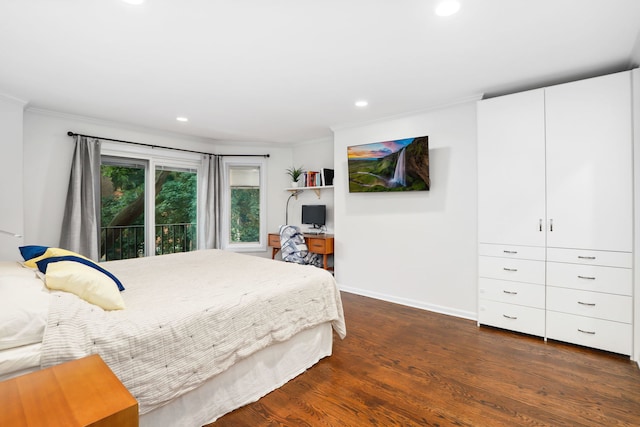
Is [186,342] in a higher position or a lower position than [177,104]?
lower

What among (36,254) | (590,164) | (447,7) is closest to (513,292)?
(590,164)

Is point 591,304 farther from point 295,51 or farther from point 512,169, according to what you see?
point 295,51

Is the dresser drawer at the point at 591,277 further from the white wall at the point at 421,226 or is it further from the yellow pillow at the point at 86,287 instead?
the yellow pillow at the point at 86,287

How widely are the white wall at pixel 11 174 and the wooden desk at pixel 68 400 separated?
319 centimetres

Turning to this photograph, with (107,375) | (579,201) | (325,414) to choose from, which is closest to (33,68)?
(107,375)

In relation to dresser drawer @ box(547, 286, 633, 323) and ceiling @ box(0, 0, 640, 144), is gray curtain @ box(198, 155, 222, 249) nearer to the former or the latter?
ceiling @ box(0, 0, 640, 144)

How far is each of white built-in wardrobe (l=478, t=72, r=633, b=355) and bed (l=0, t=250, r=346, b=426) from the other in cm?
185

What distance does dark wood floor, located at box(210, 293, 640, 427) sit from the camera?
1.83m

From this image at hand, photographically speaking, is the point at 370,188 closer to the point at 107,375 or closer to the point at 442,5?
the point at 442,5

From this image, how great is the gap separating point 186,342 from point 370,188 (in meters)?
3.04

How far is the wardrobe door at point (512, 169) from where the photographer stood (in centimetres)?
290

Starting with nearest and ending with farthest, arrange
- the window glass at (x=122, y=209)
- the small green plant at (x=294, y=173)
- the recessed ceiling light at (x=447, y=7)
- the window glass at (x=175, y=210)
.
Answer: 1. the recessed ceiling light at (x=447, y=7)
2. the window glass at (x=122, y=209)
3. the window glass at (x=175, y=210)
4. the small green plant at (x=294, y=173)

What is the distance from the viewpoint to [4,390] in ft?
A: 3.10

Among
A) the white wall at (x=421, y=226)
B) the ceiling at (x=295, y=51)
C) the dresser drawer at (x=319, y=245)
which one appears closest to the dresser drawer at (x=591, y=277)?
the white wall at (x=421, y=226)
